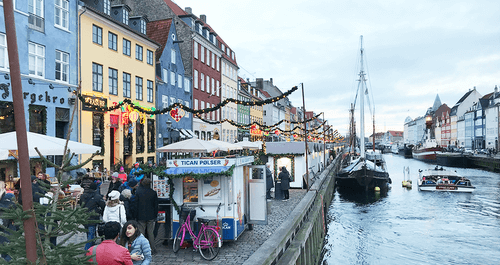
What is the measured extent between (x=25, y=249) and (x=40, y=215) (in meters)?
0.46

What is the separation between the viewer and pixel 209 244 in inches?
350

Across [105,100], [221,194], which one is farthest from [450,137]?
[221,194]

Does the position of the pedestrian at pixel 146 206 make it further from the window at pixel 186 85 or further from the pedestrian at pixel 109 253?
the window at pixel 186 85

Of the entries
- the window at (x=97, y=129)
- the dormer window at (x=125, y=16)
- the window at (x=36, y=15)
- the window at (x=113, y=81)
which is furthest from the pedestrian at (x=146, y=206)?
the dormer window at (x=125, y=16)

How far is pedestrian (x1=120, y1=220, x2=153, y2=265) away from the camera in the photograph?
18.7ft

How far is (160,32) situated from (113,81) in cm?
1184

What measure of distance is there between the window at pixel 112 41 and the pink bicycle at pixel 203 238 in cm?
2124

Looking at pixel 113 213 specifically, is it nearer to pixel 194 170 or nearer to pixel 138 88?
pixel 194 170

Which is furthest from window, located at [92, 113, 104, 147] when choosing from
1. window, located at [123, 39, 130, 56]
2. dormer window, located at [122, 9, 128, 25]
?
dormer window, located at [122, 9, 128, 25]

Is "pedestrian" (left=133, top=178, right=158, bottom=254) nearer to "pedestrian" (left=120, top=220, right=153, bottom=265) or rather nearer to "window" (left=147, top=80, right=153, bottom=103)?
Answer: "pedestrian" (left=120, top=220, right=153, bottom=265)

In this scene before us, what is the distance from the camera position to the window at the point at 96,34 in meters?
25.5

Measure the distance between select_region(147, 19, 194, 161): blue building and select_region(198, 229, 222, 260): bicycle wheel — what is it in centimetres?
2559

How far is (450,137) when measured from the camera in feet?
408

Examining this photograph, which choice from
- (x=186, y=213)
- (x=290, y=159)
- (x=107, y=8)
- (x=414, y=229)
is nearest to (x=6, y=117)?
(x=107, y=8)
